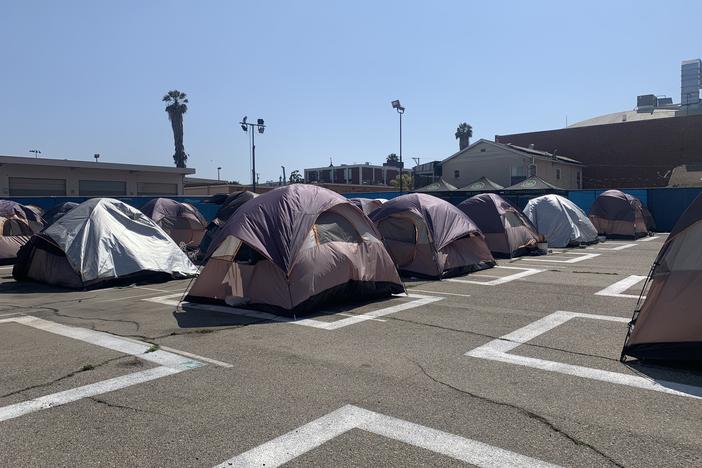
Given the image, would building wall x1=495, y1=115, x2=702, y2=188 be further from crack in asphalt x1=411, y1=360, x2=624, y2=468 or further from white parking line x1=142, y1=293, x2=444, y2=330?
crack in asphalt x1=411, y1=360, x2=624, y2=468

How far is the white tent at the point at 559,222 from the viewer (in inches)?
823

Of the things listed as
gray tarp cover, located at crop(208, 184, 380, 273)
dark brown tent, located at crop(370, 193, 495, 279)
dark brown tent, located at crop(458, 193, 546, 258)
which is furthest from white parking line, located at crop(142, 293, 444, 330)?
dark brown tent, located at crop(458, 193, 546, 258)

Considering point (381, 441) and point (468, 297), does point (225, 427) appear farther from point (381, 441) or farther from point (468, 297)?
point (468, 297)

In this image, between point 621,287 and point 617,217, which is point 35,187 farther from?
point 621,287

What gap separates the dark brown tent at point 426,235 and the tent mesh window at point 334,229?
333cm

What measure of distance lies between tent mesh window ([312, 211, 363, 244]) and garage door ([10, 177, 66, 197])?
98.4 feet

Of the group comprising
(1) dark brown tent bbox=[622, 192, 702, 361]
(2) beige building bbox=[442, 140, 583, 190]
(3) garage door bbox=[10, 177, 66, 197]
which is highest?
(2) beige building bbox=[442, 140, 583, 190]

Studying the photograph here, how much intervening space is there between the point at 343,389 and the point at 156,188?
37.2 metres

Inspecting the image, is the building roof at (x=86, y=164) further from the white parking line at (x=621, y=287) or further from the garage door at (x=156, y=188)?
the white parking line at (x=621, y=287)

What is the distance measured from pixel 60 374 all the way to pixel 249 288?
3.76 meters

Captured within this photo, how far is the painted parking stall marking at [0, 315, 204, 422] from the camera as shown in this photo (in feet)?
16.4

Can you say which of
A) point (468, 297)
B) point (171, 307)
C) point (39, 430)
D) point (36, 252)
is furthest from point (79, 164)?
point (39, 430)

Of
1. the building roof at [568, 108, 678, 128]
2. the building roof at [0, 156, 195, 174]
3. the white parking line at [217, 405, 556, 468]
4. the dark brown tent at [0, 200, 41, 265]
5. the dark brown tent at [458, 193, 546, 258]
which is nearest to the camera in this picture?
the white parking line at [217, 405, 556, 468]

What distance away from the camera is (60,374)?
5.93 meters
